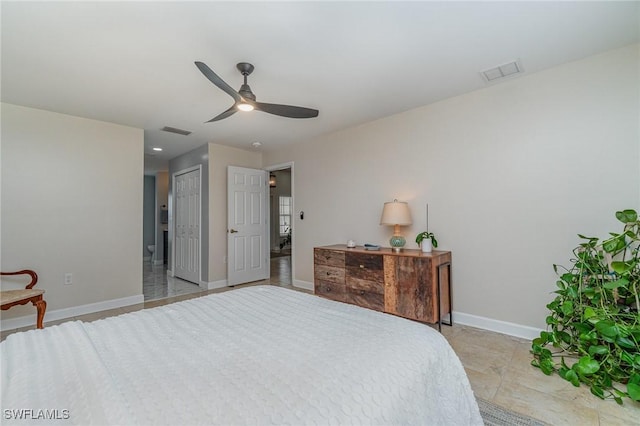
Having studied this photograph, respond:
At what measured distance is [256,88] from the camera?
2742 millimetres

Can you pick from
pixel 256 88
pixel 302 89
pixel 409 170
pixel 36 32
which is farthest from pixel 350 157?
pixel 36 32

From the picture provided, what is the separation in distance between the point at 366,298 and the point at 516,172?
6.26 ft

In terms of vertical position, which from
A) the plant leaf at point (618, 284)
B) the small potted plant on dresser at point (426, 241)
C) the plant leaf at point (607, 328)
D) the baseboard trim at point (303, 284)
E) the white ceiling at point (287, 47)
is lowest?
the baseboard trim at point (303, 284)

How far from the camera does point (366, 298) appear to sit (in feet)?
10.1

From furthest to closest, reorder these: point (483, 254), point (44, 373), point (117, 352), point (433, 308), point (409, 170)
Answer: point (409, 170)
point (483, 254)
point (433, 308)
point (117, 352)
point (44, 373)

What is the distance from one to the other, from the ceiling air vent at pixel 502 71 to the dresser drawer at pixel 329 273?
2390 millimetres

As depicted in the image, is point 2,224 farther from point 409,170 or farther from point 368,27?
point 409,170

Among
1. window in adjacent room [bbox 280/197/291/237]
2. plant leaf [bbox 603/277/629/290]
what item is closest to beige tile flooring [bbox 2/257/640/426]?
plant leaf [bbox 603/277/629/290]

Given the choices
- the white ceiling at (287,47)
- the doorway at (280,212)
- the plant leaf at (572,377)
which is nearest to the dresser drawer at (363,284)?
the plant leaf at (572,377)

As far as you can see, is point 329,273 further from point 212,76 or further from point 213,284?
point 212,76

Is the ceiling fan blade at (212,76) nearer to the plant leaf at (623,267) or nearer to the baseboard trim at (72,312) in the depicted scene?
the plant leaf at (623,267)

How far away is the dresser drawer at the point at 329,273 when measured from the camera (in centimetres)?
334

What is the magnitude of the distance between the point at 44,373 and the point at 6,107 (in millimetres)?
3683

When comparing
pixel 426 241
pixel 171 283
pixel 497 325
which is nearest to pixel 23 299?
pixel 171 283
